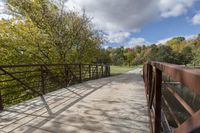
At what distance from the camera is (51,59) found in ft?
32.0

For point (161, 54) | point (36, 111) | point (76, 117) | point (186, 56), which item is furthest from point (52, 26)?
point (186, 56)

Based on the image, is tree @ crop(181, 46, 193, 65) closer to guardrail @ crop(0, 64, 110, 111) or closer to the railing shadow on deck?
guardrail @ crop(0, 64, 110, 111)

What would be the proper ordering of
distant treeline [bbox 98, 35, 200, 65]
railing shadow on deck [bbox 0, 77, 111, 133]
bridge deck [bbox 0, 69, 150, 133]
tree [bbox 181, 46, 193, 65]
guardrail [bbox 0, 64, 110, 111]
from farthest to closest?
tree [bbox 181, 46, 193, 65], distant treeline [bbox 98, 35, 200, 65], guardrail [bbox 0, 64, 110, 111], railing shadow on deck [bbox 0, 77, 111, 133], bridge deck [bbox 0, 69, 150, 133]

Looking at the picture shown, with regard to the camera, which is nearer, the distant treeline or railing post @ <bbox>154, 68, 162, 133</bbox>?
railing post @ <bbox>154, 68, 162, 133</bbox>

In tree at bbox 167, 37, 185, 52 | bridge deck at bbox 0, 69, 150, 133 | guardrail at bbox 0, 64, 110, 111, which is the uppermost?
tree at bbox 167, 37, 185, 52

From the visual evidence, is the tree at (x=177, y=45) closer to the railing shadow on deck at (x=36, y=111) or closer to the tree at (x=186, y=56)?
the tree at (x=186, y=56)

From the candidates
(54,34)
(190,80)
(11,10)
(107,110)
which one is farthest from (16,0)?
(190,80)

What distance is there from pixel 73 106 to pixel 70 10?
25.3 ft

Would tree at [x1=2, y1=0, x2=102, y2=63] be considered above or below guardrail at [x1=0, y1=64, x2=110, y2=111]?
above

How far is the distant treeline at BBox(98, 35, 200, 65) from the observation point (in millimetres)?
36556

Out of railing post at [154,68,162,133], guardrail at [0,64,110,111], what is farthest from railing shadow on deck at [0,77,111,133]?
railing post at [154,68,162,133]

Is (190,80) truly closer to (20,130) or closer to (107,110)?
(20,130)

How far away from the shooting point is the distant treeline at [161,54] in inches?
1439

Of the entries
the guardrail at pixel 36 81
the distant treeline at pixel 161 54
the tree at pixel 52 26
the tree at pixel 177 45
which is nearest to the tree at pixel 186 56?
the distant treeline at pixel 161 54
